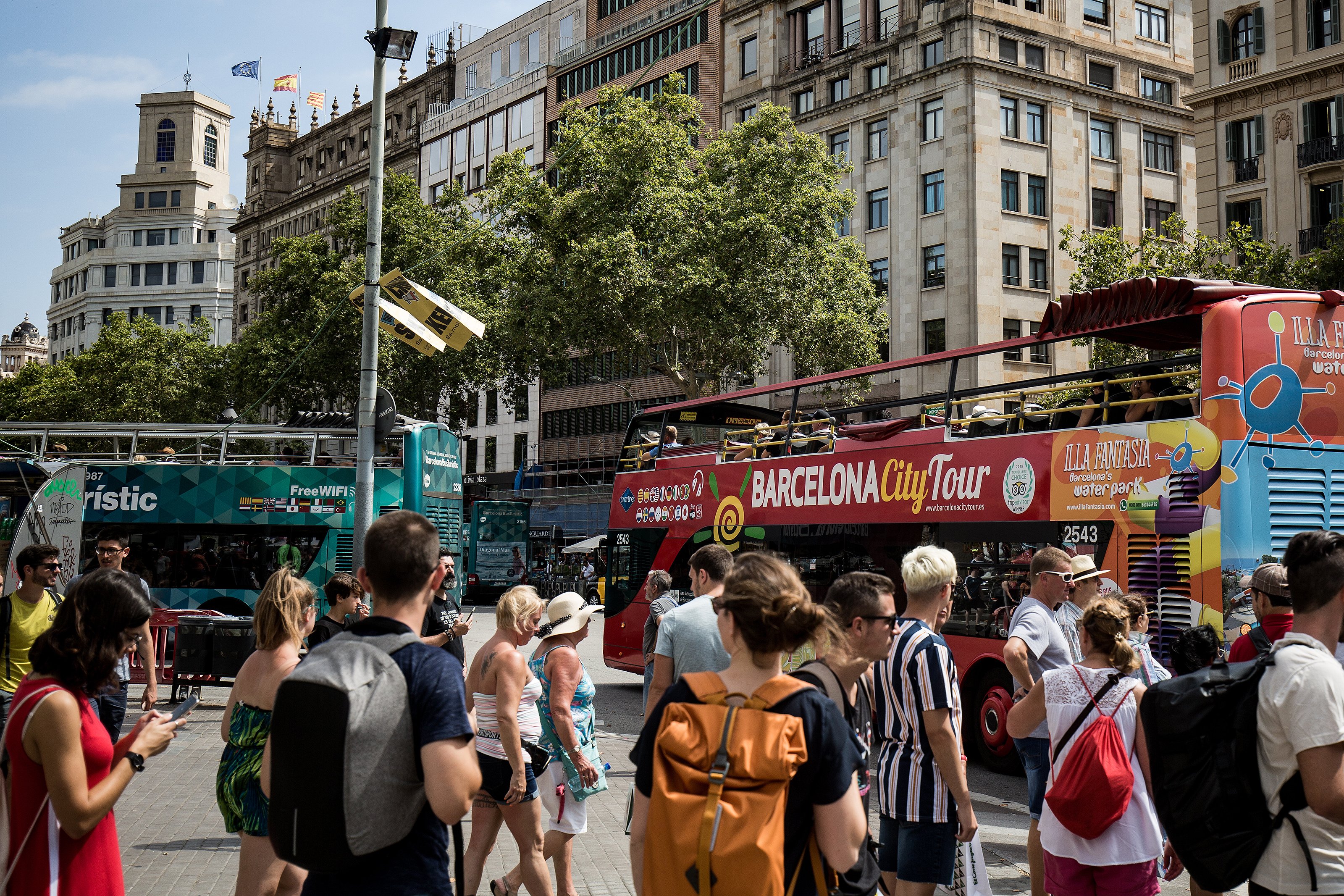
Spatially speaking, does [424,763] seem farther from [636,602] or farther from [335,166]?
[335,166]

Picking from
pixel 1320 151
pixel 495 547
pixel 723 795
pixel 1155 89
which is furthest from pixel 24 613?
pixel 1155 89

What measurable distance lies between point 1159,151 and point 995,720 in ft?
124

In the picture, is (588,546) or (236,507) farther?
(588,546)

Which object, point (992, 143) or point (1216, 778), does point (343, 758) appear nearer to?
point (1216, 778)

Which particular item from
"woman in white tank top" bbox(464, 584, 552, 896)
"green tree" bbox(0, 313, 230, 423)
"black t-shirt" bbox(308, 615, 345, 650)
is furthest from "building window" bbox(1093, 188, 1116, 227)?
"woman in white tank top" bbox(464, 584, 552, 896)

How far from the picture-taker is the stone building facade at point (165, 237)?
4122 inches

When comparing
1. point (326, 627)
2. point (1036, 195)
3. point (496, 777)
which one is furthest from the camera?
point (1036, 195)

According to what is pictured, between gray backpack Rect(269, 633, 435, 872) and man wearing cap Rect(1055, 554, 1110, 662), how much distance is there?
16.2ft

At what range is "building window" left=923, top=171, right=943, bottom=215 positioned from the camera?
134ft

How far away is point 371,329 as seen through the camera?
1670 centimetres

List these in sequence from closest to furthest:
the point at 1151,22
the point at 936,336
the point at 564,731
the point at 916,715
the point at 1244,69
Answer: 1. the point at 916,715
2. the point at 564,731
3. the point at 1244,69
4. the point at 936,336
5. the point at 1151,22

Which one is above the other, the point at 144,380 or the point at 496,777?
the point at 144,380

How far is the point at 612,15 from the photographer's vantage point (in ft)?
193

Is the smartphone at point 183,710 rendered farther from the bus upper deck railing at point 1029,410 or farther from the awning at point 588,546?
the awning at point 588,546
